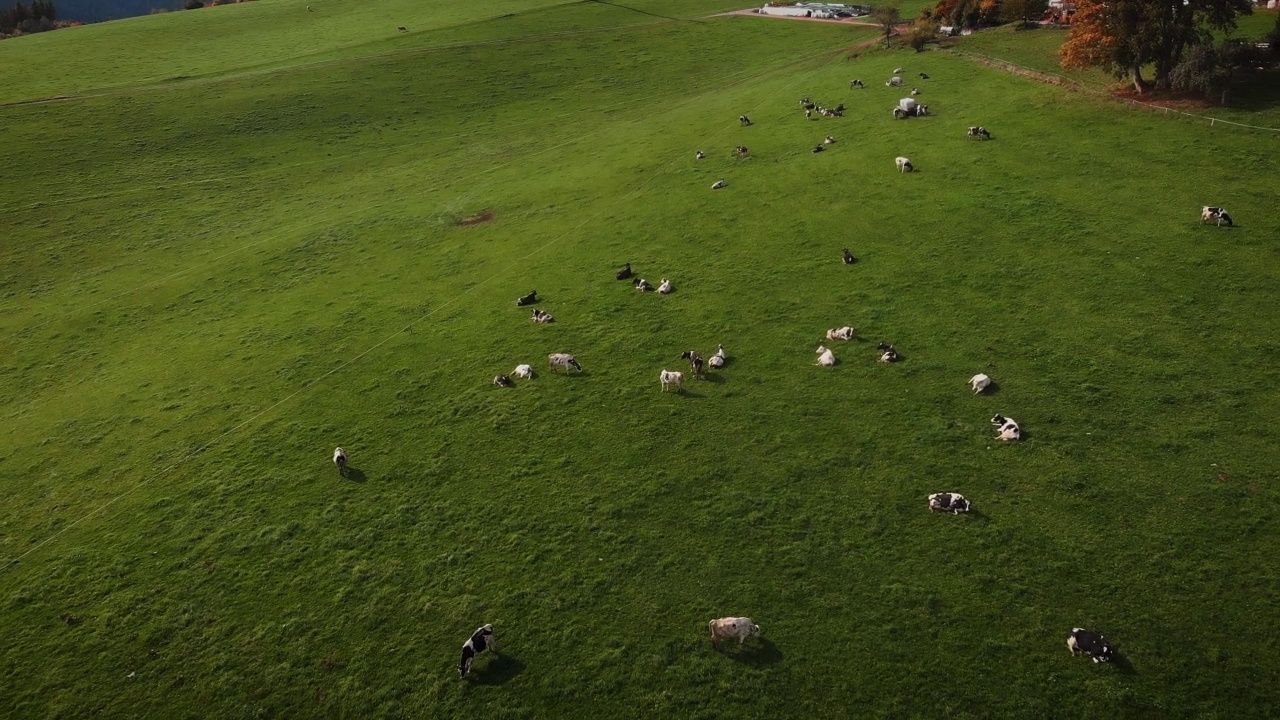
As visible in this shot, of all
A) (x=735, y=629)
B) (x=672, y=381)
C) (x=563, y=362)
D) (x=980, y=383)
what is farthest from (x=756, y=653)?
(x=563, y=362)

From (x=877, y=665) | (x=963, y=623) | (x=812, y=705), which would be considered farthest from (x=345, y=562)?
(x=963, y=623)

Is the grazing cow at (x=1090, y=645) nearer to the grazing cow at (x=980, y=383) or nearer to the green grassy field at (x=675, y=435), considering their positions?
the green grassy field at (x=675, y=435)

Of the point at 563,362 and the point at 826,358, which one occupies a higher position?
the point at 826,358

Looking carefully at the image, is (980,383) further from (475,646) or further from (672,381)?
(475,646)

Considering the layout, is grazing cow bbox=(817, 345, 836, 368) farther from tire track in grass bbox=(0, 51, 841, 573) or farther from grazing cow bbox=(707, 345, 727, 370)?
tire track in grass bbox=(0, 51, 841, 573)

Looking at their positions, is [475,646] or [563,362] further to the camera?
[563,362]

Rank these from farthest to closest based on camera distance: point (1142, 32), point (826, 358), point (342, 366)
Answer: point (1142, 32) < point (342, 366) < point (826, 358)

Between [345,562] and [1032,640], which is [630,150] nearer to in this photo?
[345,562]
